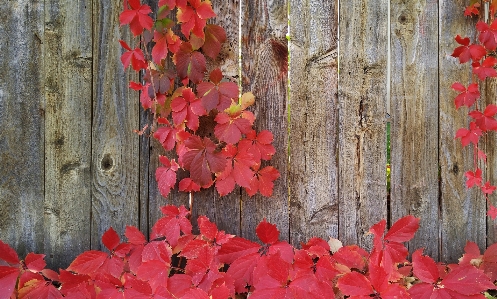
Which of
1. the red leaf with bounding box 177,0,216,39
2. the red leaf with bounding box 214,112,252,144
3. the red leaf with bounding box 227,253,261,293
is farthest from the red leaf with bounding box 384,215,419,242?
the red leaf with bounding box 177,0,216,39

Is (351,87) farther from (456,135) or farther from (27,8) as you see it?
(27,8)

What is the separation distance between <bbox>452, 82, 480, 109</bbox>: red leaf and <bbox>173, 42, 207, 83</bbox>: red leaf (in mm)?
995

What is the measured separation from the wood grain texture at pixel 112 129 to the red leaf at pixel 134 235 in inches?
4.5

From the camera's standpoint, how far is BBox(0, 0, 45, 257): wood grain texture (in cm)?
164

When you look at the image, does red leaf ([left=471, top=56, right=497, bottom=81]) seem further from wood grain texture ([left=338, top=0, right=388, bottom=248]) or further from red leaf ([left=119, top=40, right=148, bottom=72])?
red leaf ([left=119, top=40, right=148, bottom=72])

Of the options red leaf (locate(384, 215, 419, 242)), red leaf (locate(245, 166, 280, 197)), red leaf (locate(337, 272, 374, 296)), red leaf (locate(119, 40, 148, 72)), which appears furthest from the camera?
red leaf (locate(245, 166, 280, 197))

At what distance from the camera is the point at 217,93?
152 cm

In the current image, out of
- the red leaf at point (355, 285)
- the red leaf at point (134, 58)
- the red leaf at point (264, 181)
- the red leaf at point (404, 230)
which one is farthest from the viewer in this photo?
the red leaf at point (264, 181)

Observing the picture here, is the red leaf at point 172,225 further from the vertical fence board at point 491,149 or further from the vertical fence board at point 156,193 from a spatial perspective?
the vertical fence board at point 491,149

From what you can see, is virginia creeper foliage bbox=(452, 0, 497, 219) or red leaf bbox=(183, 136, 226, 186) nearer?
red leaf bbox=(183, 136, 226, 186)

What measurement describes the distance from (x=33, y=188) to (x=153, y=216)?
1.64 feet

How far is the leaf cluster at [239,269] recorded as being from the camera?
4.33 ft

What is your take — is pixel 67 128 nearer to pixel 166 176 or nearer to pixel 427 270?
pixel 166 176

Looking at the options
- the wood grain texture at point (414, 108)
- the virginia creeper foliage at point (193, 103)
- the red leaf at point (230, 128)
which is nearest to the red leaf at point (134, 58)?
the virginia creeper foliage at point (193, 103)
